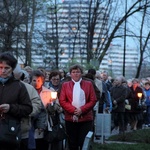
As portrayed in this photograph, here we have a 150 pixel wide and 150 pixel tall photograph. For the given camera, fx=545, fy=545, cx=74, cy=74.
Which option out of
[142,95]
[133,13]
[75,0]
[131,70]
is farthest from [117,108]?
[131,70]

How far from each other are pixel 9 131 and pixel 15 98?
0.42m

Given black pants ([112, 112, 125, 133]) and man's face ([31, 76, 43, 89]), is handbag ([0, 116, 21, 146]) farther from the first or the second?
black pants ([112, 112, 125, 133])

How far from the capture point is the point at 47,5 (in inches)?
1284

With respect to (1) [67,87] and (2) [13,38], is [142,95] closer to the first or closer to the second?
(1) [67,87]

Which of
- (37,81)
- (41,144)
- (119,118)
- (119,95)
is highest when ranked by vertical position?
(37,81)

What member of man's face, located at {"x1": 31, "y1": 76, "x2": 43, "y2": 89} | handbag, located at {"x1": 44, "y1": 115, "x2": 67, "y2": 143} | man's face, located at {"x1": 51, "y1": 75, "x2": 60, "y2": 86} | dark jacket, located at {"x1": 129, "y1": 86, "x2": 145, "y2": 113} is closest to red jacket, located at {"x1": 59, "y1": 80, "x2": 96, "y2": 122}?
handbag, located at {"x1": 44, "y1": 115, "x2": 67, "y2": 143}

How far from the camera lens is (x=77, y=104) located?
31.6ft

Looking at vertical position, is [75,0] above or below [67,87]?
above

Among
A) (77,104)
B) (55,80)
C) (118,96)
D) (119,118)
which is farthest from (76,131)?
(119,118)

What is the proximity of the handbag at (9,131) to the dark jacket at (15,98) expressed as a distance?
87mm

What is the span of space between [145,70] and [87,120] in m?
89.2

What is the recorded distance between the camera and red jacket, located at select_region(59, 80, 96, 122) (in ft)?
31.4

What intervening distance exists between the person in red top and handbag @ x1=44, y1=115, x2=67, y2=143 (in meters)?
0.55

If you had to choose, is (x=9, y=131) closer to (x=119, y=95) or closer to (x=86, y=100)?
(x=86, y=100)
